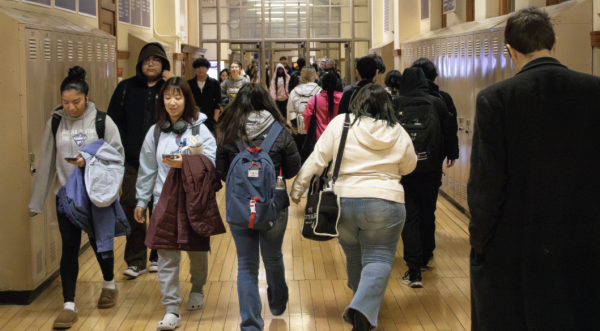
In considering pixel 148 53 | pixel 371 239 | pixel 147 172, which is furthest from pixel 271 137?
pixel 148 53

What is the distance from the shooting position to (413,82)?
15.1ft

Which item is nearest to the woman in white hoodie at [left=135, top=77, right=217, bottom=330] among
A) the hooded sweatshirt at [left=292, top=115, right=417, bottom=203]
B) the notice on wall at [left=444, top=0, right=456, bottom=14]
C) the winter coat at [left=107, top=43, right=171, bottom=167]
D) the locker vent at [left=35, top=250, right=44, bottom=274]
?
the hooded sweatshirt at [left=292, top=115, right=417, bottom=203]

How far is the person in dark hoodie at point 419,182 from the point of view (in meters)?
4.57

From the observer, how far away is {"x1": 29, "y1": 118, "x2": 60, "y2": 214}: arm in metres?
3.93

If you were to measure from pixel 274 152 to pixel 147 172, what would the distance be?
88cm

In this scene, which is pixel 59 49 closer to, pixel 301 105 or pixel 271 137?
pixel 271 137

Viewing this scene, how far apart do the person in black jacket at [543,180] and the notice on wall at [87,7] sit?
17.4ft

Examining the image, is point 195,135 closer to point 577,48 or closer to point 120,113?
point 120,113

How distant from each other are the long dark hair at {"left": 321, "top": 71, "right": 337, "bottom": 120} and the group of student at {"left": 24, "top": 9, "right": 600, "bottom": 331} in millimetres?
13

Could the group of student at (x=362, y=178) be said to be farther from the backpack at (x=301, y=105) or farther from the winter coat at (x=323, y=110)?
the backpack at (x=301, y=105)

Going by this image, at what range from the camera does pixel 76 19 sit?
20.8 ft

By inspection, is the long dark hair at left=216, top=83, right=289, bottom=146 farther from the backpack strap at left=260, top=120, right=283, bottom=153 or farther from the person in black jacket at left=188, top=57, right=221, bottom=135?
the person in black jacket at left=188, top=57, right=221, bottom=135

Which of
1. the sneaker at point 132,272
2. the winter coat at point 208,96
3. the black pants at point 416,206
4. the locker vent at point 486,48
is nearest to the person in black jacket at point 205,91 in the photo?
the winter coat at point 208,96

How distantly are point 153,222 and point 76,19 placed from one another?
3.40 meters
